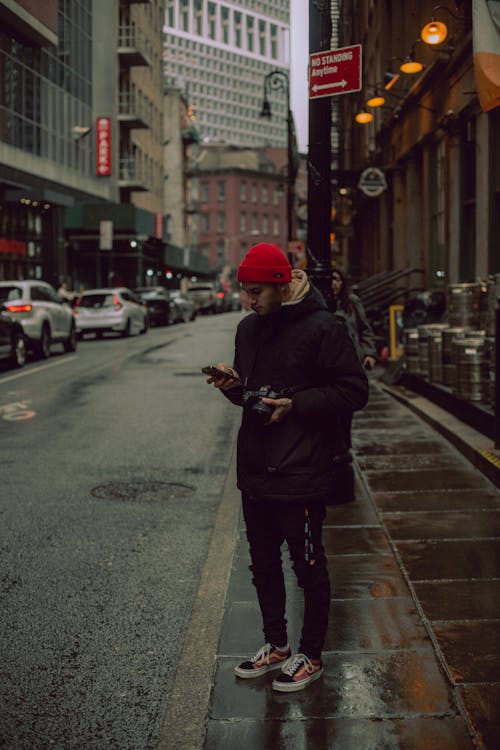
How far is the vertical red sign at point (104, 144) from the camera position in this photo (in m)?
48.3

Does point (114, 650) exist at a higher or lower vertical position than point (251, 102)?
lower

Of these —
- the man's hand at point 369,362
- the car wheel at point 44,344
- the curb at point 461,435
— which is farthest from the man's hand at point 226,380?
the car wheel at point 44,344

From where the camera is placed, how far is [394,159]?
2397 cm

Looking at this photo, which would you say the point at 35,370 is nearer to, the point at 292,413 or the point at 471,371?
the point at 471,371

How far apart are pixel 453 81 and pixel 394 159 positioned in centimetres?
768

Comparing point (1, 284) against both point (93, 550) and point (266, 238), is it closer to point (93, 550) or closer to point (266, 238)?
point (93, 550)

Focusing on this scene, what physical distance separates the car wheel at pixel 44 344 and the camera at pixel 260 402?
19501 mm

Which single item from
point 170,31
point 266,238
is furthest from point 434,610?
point 170,31

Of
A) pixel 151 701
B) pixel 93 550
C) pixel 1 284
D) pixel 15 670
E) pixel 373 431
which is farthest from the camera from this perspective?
pixel 1 284

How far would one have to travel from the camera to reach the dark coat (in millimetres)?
3994

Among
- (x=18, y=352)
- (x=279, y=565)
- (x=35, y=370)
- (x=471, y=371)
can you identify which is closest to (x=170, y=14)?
(x=18, y=352)

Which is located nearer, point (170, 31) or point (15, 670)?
point (15, 670)

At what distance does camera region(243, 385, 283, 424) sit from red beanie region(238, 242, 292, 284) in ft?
1.38

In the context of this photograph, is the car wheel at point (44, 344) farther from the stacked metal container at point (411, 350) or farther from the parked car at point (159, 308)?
the parked car at point (159, 308)
